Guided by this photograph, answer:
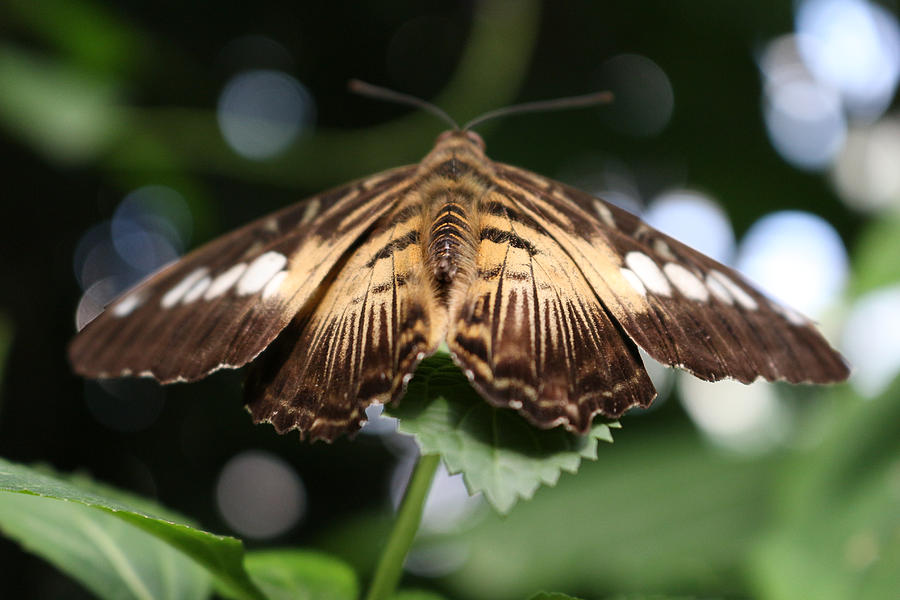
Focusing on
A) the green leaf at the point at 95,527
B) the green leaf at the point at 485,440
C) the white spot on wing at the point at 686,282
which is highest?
the white spot on wing at the point at 686,282

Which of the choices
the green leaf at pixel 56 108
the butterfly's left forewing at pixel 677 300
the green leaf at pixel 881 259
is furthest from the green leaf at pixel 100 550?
the green leaf at pixel 881 259

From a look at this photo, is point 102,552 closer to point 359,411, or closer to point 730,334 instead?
point 359,411

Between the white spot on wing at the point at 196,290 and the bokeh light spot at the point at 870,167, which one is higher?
the bokeh light spot at the point at 870,167

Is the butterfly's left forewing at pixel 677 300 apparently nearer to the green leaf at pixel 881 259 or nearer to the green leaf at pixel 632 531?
the green leaf at pixel 881 259

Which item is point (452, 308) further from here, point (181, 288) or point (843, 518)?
point (843, 518)

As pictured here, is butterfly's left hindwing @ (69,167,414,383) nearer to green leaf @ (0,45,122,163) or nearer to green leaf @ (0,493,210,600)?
green leaf @ (0,493,210,600)

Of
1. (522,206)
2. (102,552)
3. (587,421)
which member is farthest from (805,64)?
(102,552)

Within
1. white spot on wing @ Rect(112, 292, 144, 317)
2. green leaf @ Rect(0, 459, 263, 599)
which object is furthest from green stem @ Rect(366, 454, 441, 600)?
white spot on wing @ Rect(112, 292, 144, 317)
